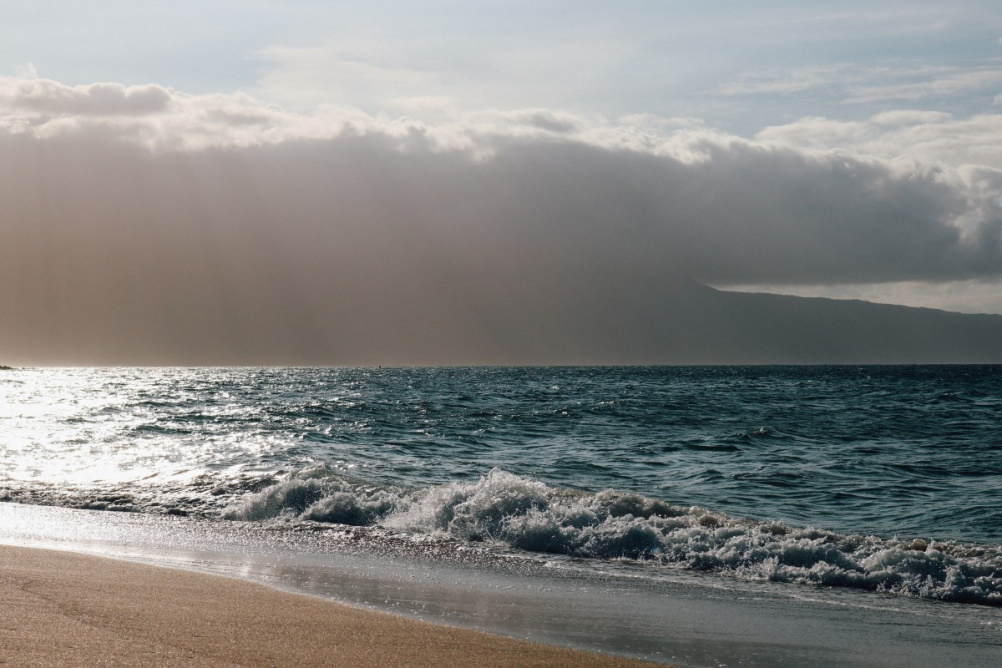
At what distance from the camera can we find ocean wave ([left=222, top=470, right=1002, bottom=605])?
9586 millimetres

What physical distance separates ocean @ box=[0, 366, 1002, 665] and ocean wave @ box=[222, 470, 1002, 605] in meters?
0.03

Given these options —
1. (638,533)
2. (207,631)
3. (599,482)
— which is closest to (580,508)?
(638,533)

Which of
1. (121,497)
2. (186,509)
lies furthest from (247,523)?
(121,497)

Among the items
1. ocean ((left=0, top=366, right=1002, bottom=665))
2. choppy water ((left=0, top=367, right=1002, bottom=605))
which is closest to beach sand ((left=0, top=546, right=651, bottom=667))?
ocean ((left=0, top=366, right=1002, bottom=665))

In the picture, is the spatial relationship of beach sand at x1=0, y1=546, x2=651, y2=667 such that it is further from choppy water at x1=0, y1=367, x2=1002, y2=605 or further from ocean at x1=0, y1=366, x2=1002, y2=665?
choppy water at x1=0, y1=367, x2=1002, y2=605

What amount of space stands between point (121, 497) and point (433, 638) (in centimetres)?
1049

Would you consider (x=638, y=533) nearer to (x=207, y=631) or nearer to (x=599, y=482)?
(x=599, y=482)

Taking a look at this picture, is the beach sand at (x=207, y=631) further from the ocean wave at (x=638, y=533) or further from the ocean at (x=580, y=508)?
the ocean wave at (x=638, y=533)

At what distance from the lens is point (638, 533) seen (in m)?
11.3

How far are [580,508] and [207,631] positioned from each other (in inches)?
290

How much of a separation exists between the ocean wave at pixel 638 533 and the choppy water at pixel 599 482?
28 mm

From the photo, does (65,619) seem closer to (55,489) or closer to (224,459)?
(55,489)

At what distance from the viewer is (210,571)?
29.0 feet

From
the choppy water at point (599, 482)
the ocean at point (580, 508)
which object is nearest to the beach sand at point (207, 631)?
the ocean at point (580, 508)
